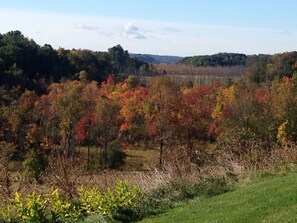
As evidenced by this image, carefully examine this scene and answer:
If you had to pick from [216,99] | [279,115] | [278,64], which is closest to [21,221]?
[279,115]

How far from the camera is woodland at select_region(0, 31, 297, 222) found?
11750 mm

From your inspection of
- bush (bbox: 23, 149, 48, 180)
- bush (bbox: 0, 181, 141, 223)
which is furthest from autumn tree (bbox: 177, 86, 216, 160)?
bush (bbox: 0, 181, 141, 223)

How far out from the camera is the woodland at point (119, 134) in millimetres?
11750

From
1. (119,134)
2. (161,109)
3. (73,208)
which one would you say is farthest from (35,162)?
(73,208)

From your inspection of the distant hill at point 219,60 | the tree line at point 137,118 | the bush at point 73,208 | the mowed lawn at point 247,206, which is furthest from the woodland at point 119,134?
the distant hill at point 219,60

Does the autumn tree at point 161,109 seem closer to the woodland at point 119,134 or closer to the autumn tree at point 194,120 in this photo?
the woodland at point 119,134

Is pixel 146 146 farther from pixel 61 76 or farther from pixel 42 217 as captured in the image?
pixel 42 217

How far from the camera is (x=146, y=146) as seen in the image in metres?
56.8

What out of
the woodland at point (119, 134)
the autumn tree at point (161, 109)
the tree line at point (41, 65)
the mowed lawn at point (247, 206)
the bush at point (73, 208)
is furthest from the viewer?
the tree line at point (41, 65)

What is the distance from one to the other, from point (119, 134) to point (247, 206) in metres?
44.4

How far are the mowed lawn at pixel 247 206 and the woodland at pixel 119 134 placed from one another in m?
0.89

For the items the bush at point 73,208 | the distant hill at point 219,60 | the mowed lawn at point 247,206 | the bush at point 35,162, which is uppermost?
the distant hill at point 219,60

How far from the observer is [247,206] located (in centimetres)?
993

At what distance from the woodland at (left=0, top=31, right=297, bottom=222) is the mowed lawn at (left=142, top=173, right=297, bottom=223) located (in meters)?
0.89
